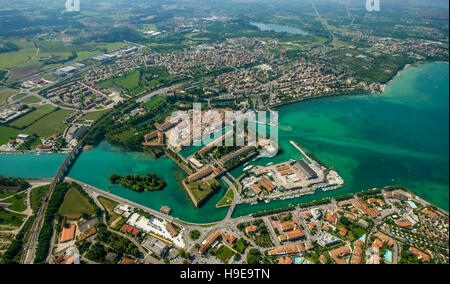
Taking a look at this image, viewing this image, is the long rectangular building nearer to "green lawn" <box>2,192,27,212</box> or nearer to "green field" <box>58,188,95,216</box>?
"green field" <box>58,188,95,216</box>

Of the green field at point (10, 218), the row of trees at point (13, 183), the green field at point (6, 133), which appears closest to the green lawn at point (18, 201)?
the green field at point (10, 218)

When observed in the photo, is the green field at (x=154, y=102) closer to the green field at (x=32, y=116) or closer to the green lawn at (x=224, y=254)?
the green field at (x=32, y=116)

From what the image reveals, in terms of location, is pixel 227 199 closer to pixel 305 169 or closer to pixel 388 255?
pixel 305 169

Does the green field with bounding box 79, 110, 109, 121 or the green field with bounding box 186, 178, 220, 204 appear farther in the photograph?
the green field with bounding box 79, 110, 109, 121

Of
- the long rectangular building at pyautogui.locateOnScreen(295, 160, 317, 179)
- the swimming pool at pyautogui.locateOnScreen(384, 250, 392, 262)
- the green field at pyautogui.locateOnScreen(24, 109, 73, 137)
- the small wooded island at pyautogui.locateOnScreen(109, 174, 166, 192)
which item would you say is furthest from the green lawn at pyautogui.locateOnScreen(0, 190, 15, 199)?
the swimming pool at pyautogui.locateOnScreen(384, 250, 392, 262)

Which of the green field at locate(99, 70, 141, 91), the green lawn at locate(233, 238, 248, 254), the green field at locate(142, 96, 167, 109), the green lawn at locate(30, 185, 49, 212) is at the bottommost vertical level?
the green lawn at locate(233, 238, 248, 254)

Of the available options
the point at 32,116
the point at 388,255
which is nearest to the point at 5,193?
the point at 32,116
